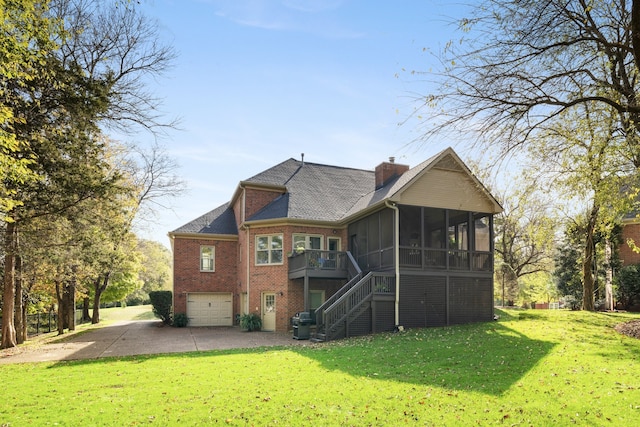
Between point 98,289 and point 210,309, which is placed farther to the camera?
point 98,289

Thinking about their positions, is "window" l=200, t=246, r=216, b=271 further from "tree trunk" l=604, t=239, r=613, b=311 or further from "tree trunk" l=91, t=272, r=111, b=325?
"tree trunk" l=604, t=239, r=613, b=311

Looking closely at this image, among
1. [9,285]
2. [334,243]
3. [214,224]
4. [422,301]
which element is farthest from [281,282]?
[9,285]

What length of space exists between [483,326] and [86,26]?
16176mm

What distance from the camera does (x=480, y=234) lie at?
94.4 ft

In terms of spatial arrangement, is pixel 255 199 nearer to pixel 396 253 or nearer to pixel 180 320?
pixel 180 320

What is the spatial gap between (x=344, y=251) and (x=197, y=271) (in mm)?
9503

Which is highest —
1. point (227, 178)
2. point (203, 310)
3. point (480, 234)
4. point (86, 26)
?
point (86, 26)

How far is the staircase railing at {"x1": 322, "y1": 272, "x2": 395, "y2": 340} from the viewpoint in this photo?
1688 centimetres

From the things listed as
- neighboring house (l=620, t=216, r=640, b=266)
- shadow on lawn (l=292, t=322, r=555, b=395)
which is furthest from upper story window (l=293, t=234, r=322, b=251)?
neighboring house (l=620, t=216, r=640, b=266)

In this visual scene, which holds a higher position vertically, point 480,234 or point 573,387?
point 480,234

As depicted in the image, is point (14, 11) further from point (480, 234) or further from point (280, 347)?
point (480, 234)

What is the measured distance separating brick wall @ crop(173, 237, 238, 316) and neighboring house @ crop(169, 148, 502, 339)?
0.19 feet

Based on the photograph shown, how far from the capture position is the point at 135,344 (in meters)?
17.4

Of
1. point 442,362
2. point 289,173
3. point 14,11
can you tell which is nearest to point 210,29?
point 14,11
